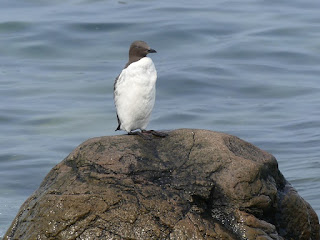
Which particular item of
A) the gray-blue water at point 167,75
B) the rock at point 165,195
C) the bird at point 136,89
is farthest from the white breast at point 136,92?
the gray-blue water at point 167,75

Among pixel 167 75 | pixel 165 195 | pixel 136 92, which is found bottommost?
pixel 167 75

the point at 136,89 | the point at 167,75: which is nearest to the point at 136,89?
the point at 136,89

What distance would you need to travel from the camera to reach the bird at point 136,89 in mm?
7664

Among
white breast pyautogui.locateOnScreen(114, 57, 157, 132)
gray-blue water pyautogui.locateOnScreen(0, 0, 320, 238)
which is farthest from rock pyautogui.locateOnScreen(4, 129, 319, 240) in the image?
gray-blue water pyautogui.locateOnScreen(0, 0, 320, 238)

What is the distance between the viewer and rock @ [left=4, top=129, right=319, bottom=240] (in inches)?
251

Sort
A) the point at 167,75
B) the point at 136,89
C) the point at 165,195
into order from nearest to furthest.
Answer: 1. the point at 165,195
2. the point at 136,89
3. the point at 167,75

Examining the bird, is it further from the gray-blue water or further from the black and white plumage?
the gray-blue water

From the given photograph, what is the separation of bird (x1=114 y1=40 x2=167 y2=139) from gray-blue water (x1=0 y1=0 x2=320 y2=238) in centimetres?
288

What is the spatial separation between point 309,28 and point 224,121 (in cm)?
769

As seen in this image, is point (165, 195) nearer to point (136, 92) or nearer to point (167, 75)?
point (136, 92)

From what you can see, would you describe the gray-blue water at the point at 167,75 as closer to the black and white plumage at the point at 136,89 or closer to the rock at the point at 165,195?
the black and white plumage at the point at 136,89

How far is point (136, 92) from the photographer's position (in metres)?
7.70

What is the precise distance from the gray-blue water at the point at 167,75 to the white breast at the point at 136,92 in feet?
9.47

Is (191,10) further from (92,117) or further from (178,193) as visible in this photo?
(178,193)
